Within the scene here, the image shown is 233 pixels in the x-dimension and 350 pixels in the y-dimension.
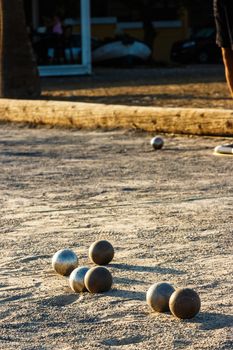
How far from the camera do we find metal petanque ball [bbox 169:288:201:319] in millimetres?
4805

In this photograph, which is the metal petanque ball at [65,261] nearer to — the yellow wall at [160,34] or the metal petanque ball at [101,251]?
the metal petanque ball at [101,251]

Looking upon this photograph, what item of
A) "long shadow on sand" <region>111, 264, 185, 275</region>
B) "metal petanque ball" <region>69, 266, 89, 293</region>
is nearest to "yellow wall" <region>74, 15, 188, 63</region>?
"long shadow on sand" <region>111, 264, 185, 275</region>

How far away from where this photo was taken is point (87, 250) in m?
6.50

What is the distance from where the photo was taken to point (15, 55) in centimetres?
1838

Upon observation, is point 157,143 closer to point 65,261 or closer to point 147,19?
point 65,261

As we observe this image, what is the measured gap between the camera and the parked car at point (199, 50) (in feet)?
121

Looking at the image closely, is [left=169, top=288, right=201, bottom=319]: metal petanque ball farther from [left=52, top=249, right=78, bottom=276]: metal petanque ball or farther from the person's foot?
the person's foot

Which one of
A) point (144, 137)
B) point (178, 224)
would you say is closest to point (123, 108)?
point (144, 137)

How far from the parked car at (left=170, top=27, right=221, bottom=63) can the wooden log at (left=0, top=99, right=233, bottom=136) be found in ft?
71.7

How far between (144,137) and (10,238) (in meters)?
6.18

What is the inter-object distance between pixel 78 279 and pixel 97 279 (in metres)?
0.11

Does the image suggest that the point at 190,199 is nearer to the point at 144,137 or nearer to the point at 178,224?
the point at 178,224

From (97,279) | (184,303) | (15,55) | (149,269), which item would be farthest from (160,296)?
(15,55)

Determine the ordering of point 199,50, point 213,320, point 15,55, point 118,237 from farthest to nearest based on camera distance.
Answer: point 199,50, point 15,55, point 118,237, point 213,320
